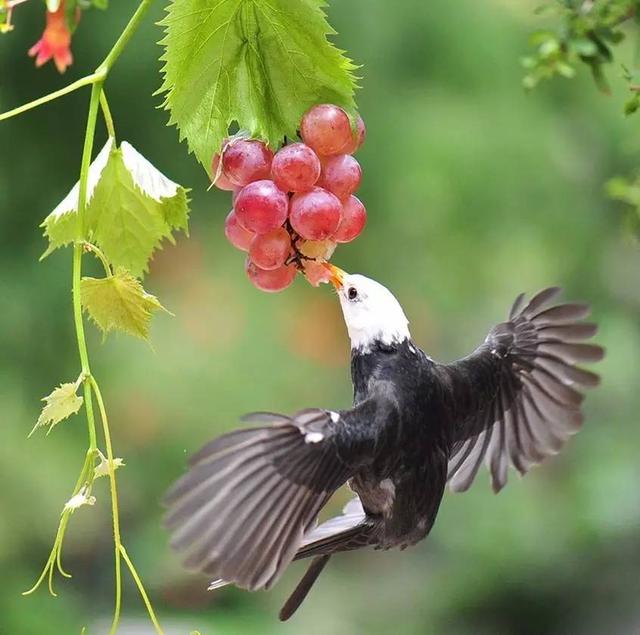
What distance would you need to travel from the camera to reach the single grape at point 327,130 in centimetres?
68

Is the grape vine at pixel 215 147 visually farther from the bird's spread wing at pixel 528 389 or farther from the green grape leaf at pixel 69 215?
the bird's spread wing at pixel 528 389

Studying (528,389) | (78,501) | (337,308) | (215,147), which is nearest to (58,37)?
(215,147)

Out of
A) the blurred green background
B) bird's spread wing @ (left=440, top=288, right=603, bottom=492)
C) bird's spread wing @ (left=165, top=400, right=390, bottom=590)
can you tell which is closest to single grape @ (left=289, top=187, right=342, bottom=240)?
bird's spread wing @ (left=165, top=400, right=390, bottom=590)

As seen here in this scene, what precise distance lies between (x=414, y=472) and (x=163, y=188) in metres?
0.24

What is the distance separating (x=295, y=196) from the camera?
0.68 meters

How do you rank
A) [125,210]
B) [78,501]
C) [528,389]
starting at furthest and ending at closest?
[528,389] → [125,210] → [78,501]

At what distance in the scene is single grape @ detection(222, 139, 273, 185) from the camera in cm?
A: 69

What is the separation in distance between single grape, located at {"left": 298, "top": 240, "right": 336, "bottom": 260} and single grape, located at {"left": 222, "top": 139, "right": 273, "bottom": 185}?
5 cm

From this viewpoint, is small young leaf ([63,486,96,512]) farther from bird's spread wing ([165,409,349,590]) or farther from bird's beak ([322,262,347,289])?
bird's beak ([322,262,347,289])

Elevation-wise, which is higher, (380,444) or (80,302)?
(80,302)

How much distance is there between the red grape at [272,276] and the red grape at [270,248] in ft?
0.04

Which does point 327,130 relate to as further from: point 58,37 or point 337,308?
point 337,308

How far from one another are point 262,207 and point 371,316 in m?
0.12

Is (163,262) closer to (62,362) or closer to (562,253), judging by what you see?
(62,362)
